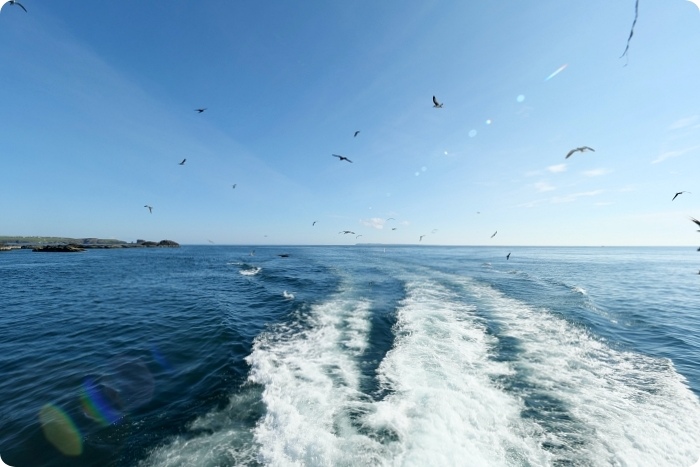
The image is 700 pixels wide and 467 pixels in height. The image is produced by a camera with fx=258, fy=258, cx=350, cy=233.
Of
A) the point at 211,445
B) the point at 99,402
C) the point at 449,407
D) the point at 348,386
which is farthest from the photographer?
the point at 348,386

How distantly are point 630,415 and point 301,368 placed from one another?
11396 mm

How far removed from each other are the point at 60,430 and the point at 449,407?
38.6ft

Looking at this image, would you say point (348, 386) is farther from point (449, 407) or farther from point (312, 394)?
point (449, 407)

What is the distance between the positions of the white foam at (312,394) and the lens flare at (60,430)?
471cm

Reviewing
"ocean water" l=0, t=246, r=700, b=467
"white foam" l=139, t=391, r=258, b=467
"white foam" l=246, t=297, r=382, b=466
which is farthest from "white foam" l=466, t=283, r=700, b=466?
"white foam" l=139, t=391, r=258, b=467

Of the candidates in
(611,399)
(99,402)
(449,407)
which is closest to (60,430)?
(99,402)

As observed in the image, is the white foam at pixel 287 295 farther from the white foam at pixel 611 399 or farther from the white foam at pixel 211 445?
the white foam at pixel 611 399

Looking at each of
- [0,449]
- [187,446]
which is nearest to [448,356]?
[187,446]

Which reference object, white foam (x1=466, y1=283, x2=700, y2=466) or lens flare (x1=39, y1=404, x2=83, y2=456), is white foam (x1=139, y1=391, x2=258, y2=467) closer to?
lens flare (x1=39, y1=404, x2=83, y2=456)

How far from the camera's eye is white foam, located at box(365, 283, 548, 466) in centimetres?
683

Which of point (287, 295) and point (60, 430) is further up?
point (287, 295)

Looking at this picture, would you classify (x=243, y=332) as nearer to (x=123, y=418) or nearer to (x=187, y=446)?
(x=123, y=418)

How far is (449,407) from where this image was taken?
336 inches

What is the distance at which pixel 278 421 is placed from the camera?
305 inches
